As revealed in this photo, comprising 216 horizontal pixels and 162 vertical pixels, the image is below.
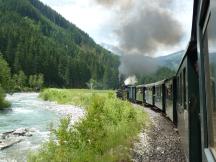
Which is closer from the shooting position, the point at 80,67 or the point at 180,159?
the point at 180,159

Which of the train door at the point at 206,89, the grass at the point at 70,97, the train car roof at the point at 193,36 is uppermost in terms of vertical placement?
the grass at the point at 70,97

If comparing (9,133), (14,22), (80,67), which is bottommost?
(9,133)

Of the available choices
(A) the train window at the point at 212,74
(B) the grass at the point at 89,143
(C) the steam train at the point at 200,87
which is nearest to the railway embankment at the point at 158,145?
(B) the grass at the point at 89,143

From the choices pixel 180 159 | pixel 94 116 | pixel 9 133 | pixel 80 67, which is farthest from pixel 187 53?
pixel 80 67

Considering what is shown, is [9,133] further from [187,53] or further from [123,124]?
[187,53]

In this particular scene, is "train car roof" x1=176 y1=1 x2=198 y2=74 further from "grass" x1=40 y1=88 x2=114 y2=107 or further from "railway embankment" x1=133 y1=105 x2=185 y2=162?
"grass" x1=40 y1=88 x2=114 y2=107

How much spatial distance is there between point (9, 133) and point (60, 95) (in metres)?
41.0

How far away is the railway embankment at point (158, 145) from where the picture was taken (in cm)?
1187

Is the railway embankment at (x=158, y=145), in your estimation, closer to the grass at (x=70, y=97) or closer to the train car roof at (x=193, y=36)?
the train car roof at (x=193, y=36)

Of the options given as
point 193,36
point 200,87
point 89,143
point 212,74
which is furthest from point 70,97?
point 212,74

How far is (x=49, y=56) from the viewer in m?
129

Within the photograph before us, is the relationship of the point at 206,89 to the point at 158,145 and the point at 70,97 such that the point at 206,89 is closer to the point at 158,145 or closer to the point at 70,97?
the point at 158,145

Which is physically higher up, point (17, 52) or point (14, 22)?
point (14, 22)

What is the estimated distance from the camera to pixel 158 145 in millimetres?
14000
